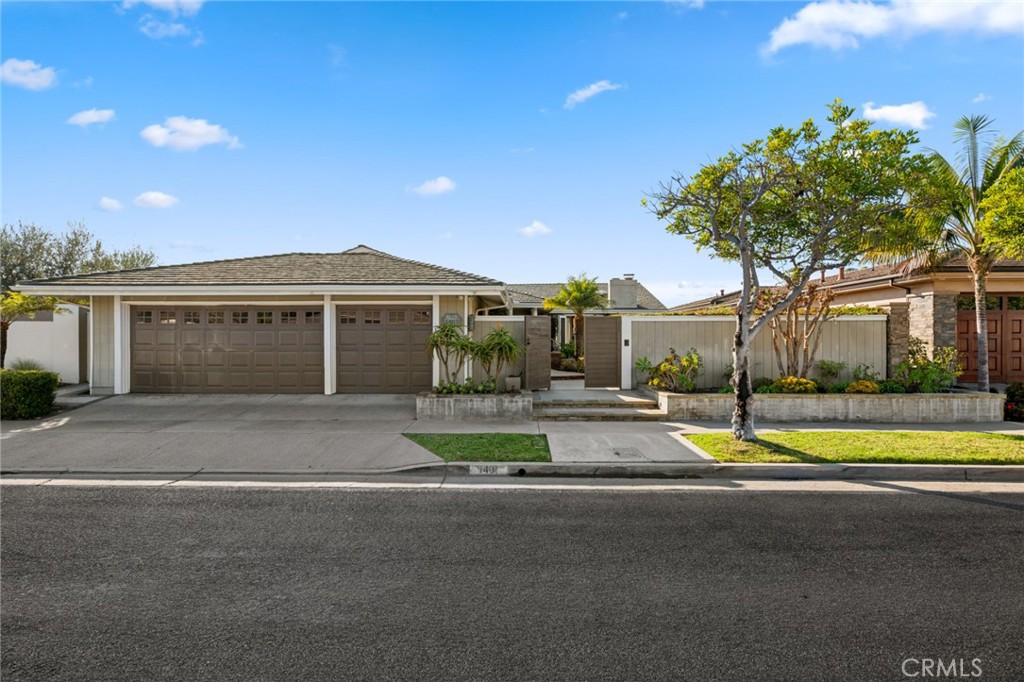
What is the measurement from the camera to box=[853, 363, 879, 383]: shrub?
13.6 metres

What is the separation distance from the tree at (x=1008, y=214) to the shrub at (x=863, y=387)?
139 inches

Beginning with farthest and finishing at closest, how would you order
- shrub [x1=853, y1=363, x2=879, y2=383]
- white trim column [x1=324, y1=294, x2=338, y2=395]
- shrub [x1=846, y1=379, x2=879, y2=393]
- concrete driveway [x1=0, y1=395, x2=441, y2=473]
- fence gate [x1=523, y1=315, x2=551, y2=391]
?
fence gate [x1=523, y1=315, x2=551, y2=391], white trim column [x1=324, y1=294, x2=338, y2=395], shrub [x1=853, y1=363, x2=879, y2=383], shrub [x1=846, y1=379, x2=879, y2=393], concrete driveway [x1=0, y1=395, x2=441, y2=473]

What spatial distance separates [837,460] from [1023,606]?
171 inches

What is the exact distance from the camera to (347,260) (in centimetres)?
1628

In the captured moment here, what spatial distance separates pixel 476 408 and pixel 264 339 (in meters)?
6.23

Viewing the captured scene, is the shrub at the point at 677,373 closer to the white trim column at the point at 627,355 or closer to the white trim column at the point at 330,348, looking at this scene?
the white trim column at the point at 627,355

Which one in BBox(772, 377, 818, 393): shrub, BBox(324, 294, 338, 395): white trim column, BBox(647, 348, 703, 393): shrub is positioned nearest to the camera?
BBox(772, 377, 818, 393): shrub

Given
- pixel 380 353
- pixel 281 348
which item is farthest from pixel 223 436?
pixel 380 353

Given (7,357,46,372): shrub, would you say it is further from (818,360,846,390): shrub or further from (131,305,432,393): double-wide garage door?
(818,360,846,390): shrub

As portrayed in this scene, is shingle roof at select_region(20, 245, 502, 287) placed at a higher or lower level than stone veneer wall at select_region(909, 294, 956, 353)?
higher

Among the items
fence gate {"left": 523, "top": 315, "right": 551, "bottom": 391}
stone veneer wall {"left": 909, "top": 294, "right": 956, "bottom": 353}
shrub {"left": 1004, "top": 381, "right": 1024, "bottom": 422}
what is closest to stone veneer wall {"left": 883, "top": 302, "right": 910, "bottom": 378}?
stone veneer wall {"left": 909, "top": 294, "right": 956, "bottom": 353}

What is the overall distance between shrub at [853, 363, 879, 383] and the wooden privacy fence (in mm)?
107

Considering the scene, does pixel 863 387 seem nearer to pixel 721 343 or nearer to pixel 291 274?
pixel 721 343

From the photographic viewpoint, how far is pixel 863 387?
1245 centimetres
